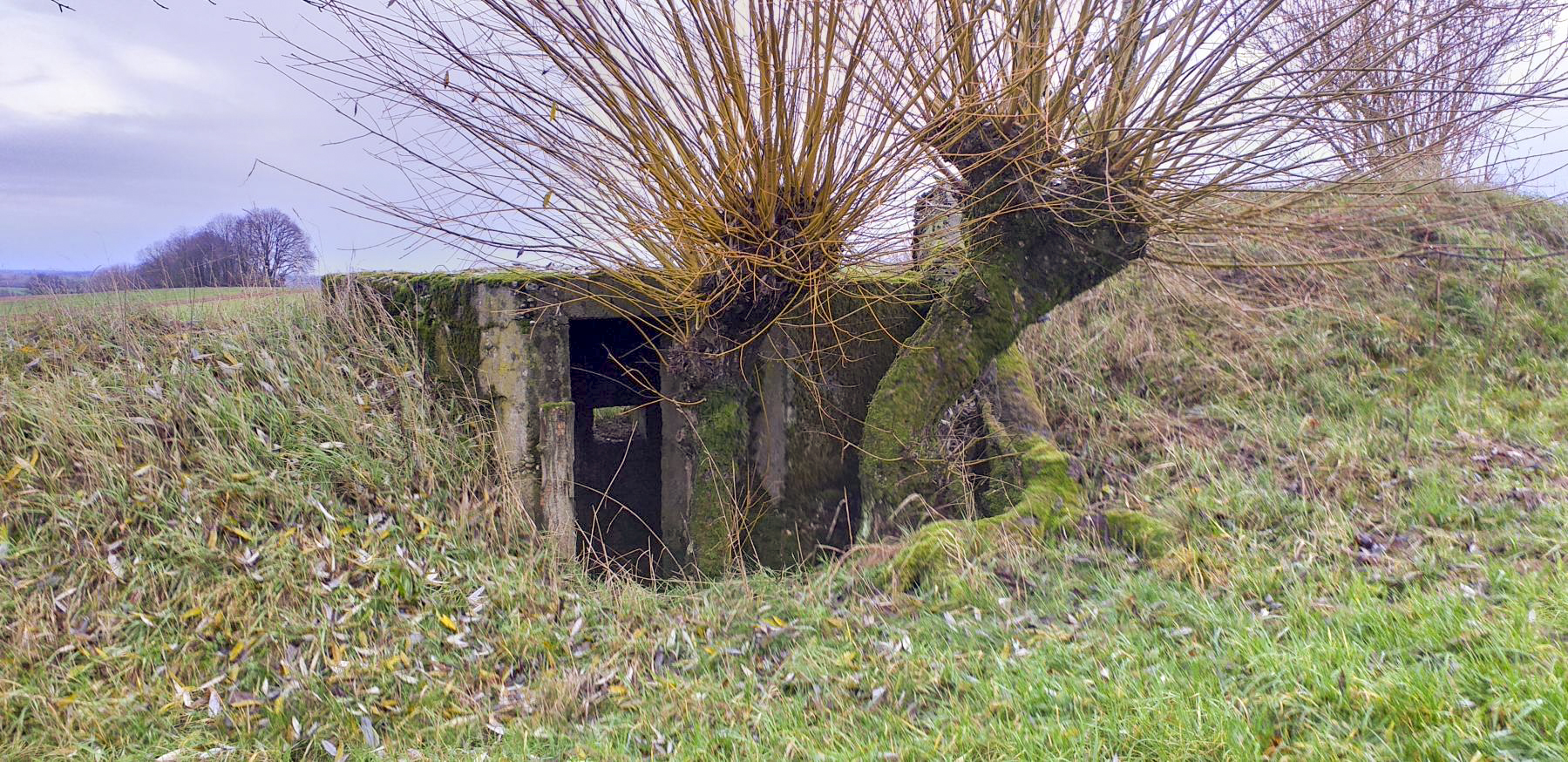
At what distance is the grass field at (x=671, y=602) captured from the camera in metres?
3.09

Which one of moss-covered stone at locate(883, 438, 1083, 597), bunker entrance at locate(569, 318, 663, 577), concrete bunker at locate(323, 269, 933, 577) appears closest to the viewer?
A: moss-covered stone at locate(883, 438, 1083, 597)

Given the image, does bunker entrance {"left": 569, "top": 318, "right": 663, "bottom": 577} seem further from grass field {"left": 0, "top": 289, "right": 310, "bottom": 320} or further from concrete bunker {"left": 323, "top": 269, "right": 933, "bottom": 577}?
grass field {"left": 0, "top": 289, "right": 310, "bottom": 320}

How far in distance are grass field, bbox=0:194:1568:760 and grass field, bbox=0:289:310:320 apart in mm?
182

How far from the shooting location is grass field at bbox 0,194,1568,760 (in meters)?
3.09

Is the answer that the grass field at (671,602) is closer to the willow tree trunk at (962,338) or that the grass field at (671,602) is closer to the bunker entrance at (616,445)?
the willow tree trunk at (962,338)

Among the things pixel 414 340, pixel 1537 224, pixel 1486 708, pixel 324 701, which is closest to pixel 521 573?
pixel 324 701

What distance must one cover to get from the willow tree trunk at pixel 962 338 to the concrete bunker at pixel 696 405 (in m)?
0.36

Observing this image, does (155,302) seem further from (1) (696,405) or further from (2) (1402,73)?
(2) (1402,73)

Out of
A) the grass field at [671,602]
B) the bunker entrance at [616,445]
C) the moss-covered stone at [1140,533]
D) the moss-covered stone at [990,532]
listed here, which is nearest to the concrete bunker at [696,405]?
the grass field at [671,602]

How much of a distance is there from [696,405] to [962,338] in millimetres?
1850

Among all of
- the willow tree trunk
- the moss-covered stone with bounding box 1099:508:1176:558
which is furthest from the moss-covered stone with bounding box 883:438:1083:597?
the willow tree trunk

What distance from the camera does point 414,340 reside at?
597cm

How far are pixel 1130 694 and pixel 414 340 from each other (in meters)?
4.88

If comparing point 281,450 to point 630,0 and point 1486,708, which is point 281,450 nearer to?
point 630,0
